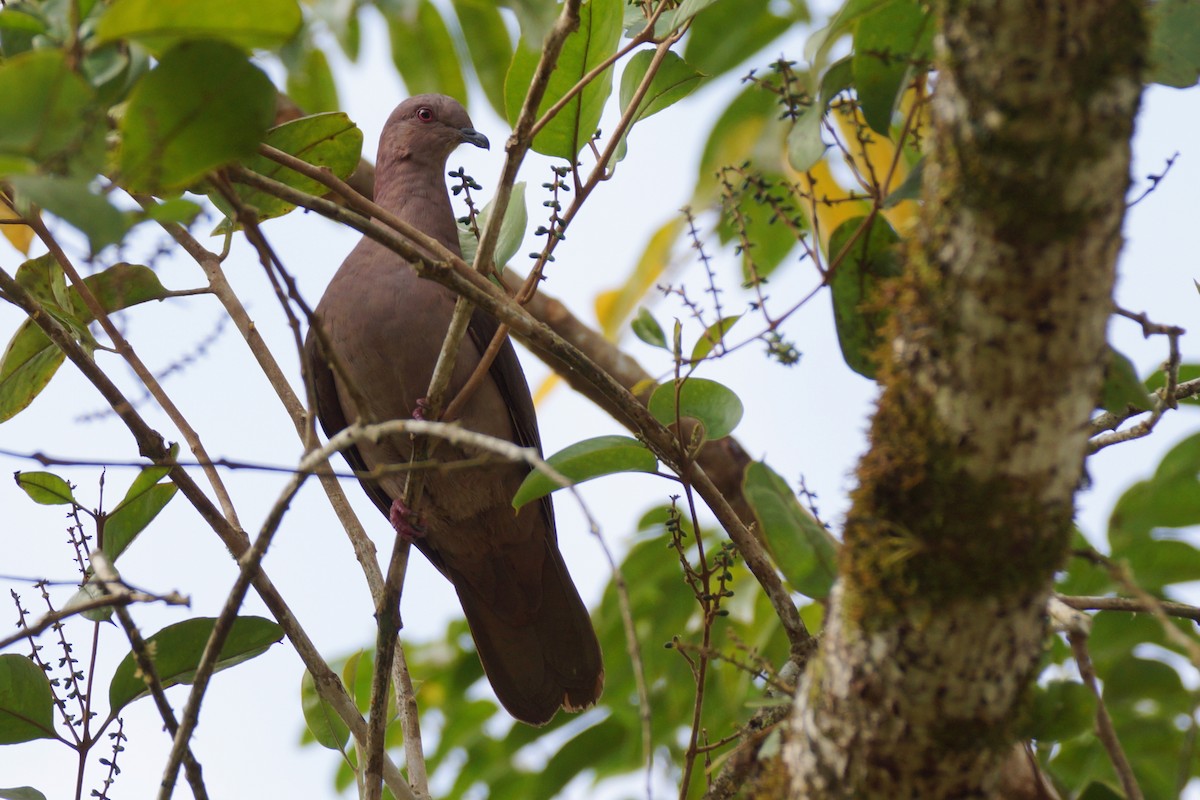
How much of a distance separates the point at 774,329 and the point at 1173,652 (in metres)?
1.71

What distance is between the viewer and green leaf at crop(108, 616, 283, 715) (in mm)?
2279

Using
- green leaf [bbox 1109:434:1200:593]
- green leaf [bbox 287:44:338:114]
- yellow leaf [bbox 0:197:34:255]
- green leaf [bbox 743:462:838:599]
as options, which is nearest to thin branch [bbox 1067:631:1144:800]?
green leaf [bbox 743:462:838:599]

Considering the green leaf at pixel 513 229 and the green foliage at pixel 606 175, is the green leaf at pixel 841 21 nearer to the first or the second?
the green foliage at pixel 606 175

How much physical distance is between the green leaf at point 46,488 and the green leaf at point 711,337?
1.37m

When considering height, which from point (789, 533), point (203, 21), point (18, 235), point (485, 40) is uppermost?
point (485, 40)

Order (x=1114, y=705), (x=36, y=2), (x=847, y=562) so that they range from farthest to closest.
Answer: (x=1114, y=705) < (x=36, y=2) < (x=847, y=562)

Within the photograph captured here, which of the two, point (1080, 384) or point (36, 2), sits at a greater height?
point (36, 2)

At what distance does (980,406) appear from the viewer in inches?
51.6

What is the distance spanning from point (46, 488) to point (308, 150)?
91 centimetres

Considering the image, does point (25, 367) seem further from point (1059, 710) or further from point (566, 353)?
point (1059, 710)

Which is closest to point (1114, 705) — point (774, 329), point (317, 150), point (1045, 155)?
point (774, 329)

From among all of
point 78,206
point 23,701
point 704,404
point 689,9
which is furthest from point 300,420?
point 78,206

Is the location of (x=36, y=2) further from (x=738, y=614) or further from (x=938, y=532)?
(x=738, y=614)

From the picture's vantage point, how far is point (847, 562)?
1.48m
